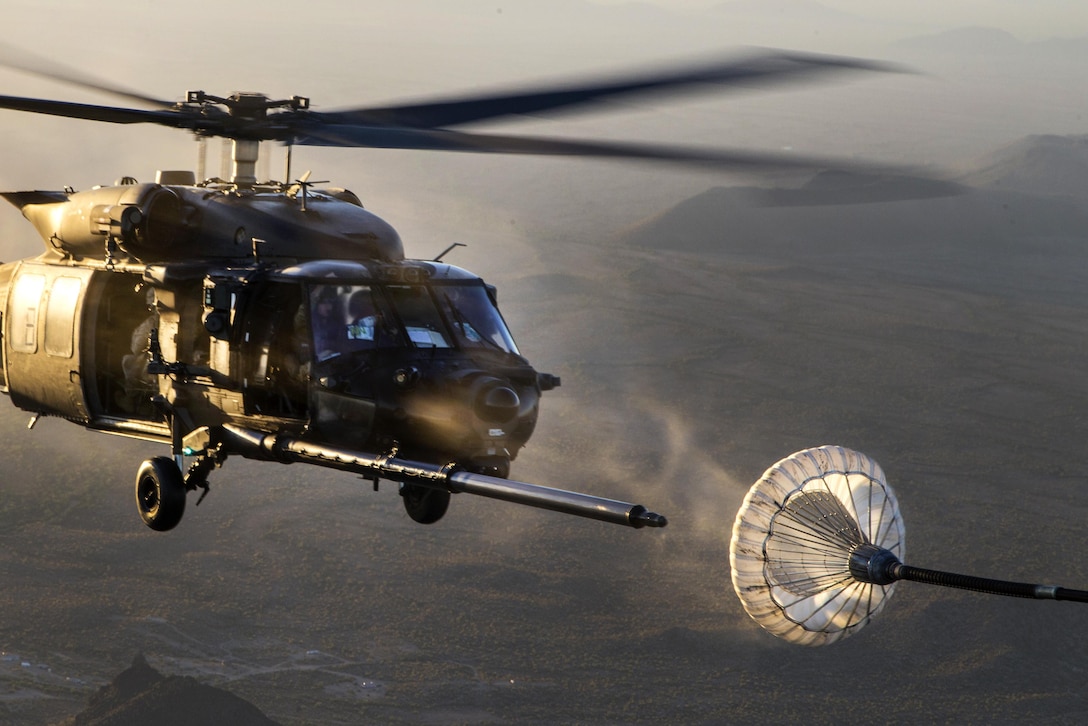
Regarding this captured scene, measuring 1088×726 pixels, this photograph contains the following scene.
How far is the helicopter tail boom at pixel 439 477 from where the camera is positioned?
53.9 ft

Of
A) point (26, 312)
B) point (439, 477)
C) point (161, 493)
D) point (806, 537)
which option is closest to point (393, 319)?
point (439, 477)

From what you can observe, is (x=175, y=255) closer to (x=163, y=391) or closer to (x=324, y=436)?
(x=163, y=391)

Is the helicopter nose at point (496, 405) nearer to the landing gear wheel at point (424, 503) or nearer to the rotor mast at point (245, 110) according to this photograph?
the landing gear wheel at point (424, 503)

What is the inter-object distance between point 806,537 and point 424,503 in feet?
27.1

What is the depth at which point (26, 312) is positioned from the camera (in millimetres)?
27938

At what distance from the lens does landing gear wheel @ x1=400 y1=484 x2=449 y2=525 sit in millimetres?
25328

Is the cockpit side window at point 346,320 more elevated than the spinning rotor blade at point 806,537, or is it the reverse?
the cockpit side window at point 346,320

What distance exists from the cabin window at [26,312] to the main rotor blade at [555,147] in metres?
7.43

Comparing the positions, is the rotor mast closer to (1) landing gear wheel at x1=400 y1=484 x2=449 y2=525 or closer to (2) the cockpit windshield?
(2) the cockpit windshield

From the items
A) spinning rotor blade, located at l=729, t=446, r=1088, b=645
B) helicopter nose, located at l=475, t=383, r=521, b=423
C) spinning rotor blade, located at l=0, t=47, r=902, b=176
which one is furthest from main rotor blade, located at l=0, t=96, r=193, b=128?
spinning rotor blade, located at l=729, t=446, r=1088, b=645

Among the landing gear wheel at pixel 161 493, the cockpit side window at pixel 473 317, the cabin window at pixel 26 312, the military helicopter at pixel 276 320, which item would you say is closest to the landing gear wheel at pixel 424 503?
the military helicopter at pixel 276 320

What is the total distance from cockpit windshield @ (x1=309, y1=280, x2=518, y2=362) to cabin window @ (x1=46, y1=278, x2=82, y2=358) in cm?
689

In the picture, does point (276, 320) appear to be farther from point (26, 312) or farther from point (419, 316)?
point (26, 312)

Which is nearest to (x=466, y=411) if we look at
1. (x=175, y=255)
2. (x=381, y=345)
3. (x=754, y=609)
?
(x=381, y=345)
